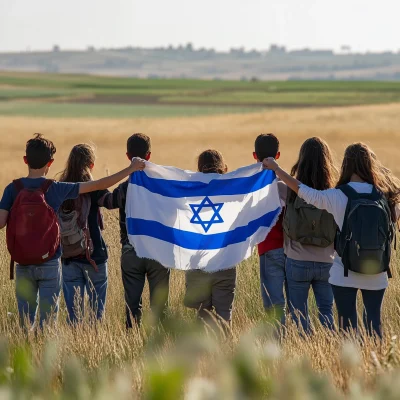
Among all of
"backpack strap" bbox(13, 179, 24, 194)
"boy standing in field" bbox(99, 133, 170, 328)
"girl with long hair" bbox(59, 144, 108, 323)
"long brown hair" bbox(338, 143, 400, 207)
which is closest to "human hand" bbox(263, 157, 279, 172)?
"long brown hair" bbox(338, 143, 400, 207)

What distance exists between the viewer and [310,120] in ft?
205

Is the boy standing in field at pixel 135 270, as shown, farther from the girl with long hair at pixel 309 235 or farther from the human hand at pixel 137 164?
the girl with long hair at pixel 309 235

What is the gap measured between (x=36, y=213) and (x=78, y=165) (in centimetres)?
86

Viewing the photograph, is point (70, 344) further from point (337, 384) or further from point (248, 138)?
point (248, 138)

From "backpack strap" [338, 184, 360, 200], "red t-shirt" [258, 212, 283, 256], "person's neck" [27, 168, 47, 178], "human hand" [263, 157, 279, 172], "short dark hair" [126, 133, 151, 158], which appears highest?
"short dark hair" [126, 133, 151, 158]

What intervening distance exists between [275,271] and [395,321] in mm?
1052

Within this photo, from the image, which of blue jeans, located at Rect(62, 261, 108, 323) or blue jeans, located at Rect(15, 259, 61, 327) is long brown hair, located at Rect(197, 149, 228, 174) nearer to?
blue jeans, located at Rect(62, 261, 108, 323)

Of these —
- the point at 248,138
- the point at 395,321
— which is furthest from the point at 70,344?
the point at 248,138

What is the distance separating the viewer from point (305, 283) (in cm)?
695

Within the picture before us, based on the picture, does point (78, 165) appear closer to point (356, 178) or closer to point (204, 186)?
point (204, 186)

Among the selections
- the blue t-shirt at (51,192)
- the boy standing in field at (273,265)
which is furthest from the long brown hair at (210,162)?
the blue t-shirt at (51,192)

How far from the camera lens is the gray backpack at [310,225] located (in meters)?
6.73

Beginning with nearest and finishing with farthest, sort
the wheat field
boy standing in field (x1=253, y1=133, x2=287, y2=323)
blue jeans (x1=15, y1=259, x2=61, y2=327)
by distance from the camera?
the wheat field < blue jeans (x1=15, y1=259, x2=61, y2=327) < boy standing in field (x1=253, y1=133, x2=287, y2=323)

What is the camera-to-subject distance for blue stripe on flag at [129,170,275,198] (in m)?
7.27
